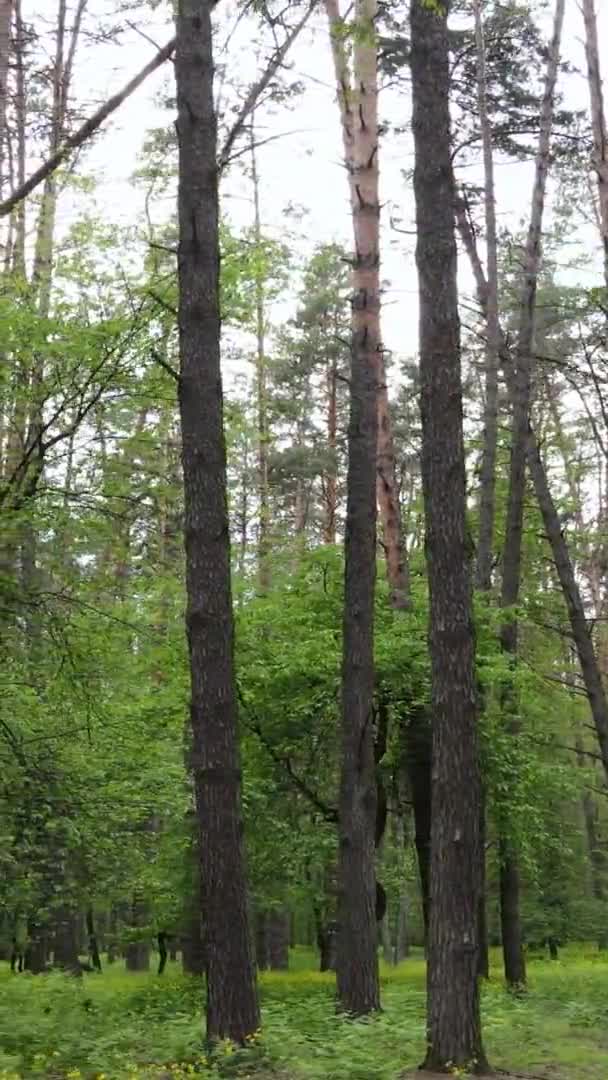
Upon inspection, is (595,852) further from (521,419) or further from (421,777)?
(421,777)

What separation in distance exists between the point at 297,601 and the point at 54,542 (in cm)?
499

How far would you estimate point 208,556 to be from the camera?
23.4 ft

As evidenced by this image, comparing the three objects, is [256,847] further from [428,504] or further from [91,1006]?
[428,504]

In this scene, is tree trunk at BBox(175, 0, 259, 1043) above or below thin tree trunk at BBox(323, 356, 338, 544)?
below

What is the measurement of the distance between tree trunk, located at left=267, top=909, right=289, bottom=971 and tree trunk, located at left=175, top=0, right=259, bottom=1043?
664 inches

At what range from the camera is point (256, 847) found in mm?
12859

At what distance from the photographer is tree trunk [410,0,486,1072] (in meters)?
6.45

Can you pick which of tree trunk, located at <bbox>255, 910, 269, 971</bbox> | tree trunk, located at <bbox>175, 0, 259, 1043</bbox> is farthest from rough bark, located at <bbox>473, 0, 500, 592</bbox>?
tree trunk, located at <bbox>255, 910, 269, 971</bbox>

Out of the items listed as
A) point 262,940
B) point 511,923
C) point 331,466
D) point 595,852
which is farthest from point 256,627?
point 595,852

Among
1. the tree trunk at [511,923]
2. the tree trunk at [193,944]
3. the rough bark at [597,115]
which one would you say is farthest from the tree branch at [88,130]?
the tree trunk at [511,923]

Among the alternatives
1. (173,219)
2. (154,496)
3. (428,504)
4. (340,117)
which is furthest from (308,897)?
(173,219)

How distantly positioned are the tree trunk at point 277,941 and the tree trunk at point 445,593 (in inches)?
675

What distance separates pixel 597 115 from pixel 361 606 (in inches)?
292

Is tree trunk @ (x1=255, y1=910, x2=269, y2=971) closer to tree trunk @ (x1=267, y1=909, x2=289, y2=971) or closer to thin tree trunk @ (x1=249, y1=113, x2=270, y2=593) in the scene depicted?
tree trunk @ (x1=267, y1=909, x2=289, y2=971)
